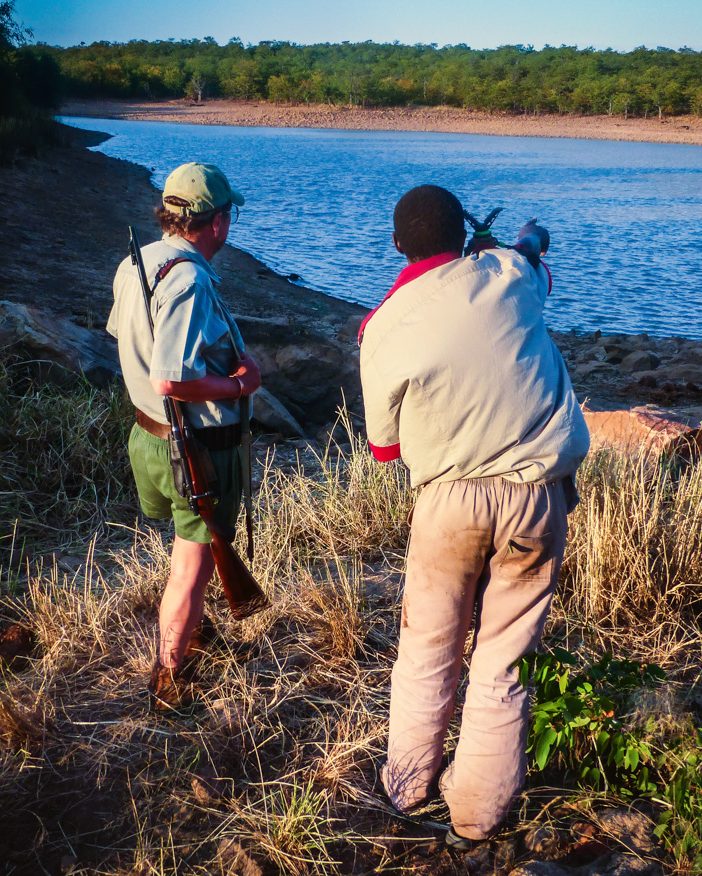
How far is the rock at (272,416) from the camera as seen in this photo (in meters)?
6.88

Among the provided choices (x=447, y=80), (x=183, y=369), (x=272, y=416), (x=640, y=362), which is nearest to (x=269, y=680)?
(x=183, y=369)

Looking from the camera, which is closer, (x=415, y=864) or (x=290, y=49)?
(x=415, y=864)

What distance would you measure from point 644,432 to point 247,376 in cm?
347

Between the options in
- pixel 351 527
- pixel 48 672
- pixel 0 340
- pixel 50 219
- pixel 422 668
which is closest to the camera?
pixel 422 668

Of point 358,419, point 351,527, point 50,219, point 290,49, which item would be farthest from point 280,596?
point 290,49

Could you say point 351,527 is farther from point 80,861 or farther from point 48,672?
point 80,861

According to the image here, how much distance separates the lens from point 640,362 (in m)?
11.7

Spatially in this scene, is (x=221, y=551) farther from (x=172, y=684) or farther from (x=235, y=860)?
(x=235, y=860)

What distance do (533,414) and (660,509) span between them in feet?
7.00

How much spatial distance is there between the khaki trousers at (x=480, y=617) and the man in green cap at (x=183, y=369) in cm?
83

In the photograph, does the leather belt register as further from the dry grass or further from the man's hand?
the dry grass

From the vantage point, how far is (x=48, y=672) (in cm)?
355

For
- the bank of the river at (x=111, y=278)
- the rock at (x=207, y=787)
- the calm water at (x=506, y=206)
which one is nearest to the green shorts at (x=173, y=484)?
the rock at (x=207, y=787)

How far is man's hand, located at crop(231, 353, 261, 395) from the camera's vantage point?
10.3 ft
